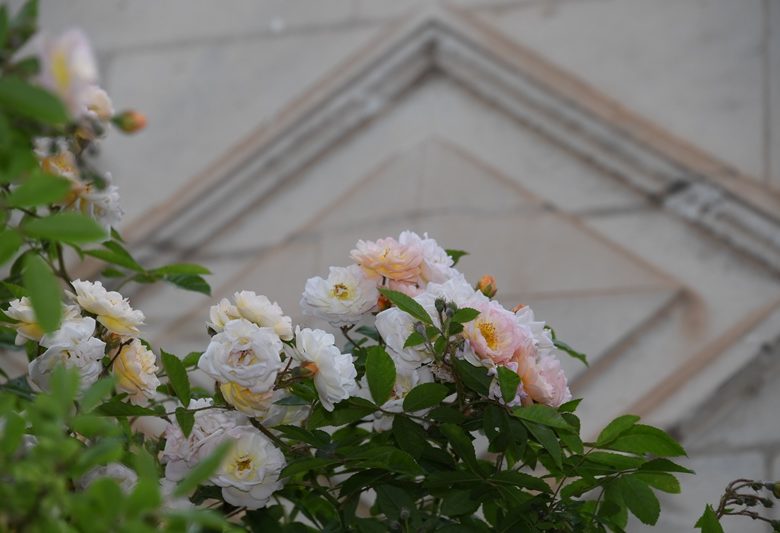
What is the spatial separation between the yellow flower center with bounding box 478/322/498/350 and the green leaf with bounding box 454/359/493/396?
2cm

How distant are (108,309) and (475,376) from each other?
32cm

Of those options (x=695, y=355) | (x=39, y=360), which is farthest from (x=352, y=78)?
(x=39, y=360)

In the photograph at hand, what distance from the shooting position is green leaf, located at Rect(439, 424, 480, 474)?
0.89 meters

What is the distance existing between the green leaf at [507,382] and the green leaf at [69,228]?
371 millimetres

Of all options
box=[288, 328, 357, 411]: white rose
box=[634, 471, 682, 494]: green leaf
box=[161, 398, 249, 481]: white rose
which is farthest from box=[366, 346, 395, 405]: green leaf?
box=[634, 471, 682, 494]: green leaf

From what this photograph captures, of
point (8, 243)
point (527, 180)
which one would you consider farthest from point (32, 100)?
point (527, 180)

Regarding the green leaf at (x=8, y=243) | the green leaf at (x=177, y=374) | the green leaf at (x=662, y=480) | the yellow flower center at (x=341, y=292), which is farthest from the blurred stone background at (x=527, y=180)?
the green leaf at (x=8, y=243)

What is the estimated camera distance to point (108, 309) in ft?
3.15

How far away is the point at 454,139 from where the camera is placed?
6.95 feet

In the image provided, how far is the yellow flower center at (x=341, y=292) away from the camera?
984 mm

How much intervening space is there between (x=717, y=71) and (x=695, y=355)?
0.52m

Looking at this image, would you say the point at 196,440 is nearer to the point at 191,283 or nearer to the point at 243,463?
the point at 243,463

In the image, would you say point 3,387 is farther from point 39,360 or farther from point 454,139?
point 454,139

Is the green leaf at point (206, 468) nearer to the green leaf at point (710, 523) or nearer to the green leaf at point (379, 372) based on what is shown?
the green leaf at point (379, 372)
